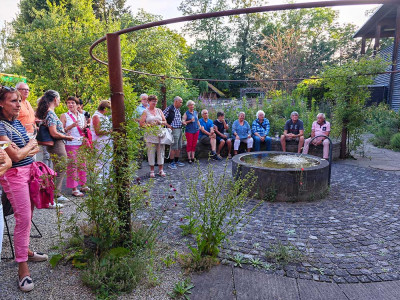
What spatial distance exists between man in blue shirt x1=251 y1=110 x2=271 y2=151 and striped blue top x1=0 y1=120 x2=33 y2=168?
6.67m

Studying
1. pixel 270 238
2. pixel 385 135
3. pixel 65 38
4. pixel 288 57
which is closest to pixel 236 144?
pixel 270 238

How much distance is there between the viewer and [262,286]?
2.50 m

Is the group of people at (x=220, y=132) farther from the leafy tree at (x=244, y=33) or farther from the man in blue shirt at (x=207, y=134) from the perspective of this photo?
the leafy tree at (x=244, y=33)

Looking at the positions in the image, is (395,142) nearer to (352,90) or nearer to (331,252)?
(352,90)

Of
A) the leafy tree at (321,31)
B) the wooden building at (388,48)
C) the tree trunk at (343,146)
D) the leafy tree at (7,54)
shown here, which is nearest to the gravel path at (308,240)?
the tree trunk at (343,146)

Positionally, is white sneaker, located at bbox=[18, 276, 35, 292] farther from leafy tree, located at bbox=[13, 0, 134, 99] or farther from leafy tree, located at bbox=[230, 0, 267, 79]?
leafy tree, located at bbox=[230, 0, 267, 79]

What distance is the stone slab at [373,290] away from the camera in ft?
7.82

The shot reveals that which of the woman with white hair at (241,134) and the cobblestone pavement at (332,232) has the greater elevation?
the woman with white hair at (241,134)

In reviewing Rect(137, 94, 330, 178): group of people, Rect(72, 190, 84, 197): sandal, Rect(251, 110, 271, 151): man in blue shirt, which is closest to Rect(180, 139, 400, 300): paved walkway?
Rect(137, 94, 330, 178): group of people

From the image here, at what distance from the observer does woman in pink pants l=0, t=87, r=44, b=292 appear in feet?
7.70

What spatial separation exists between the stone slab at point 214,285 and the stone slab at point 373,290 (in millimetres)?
990

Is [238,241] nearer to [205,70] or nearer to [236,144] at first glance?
[236,144]

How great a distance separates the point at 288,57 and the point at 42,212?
68.5 feet

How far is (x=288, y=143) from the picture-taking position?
8453 mm
